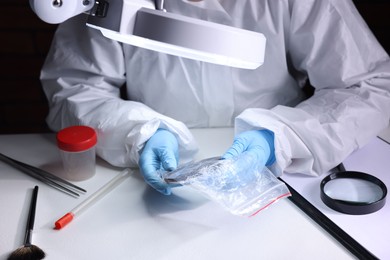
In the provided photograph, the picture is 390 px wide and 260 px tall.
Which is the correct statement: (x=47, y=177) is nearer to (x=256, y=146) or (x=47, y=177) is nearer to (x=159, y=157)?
(x=159, y=157)

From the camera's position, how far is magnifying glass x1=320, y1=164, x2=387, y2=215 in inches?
36.9

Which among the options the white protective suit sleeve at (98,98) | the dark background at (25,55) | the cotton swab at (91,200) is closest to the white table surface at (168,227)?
the cotton swab at (91,200)

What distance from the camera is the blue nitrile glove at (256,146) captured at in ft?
3.36

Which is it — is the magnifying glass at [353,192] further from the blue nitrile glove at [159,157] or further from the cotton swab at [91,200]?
the cotton swab at [91,200]

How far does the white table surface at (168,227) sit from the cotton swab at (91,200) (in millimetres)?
A: 11

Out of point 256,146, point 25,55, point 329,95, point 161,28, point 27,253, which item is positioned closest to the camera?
point 161,28

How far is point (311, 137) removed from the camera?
1.12 metres

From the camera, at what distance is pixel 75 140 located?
40.5 inches

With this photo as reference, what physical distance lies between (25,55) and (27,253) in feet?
4.25

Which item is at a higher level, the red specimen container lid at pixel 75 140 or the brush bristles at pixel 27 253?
the red specimen container lid at pixel 75 140

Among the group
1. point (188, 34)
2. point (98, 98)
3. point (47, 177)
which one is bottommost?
point (47, 177)

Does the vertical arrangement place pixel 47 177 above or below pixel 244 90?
below

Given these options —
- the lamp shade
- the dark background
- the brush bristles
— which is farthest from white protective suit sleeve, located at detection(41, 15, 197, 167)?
the dark background

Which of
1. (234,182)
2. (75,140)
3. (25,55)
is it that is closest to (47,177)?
(75,140)
